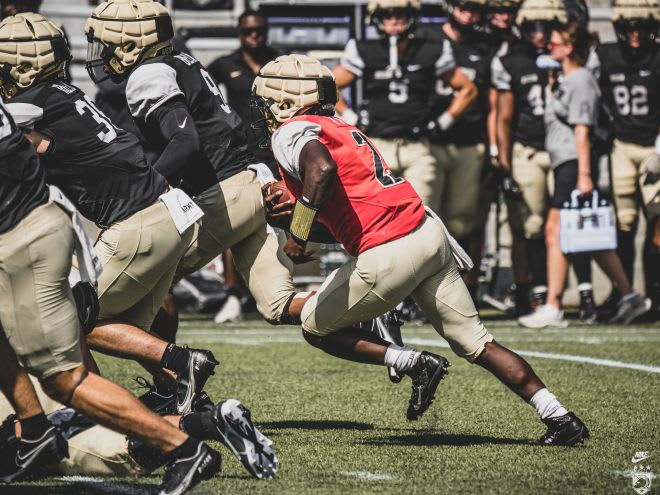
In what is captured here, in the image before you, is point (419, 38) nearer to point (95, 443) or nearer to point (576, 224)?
point (576, 224)

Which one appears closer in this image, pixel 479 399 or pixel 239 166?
pixel 239 166

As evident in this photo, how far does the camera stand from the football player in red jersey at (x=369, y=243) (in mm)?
5000

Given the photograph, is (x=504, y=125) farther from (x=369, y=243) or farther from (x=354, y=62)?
(x=369, y=243)

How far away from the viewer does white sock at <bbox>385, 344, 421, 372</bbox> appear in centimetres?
532

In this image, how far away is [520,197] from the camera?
33.1 feet

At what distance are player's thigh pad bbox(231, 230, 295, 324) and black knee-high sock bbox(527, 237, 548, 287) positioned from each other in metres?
4.48

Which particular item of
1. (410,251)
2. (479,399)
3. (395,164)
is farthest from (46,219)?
(395,164)

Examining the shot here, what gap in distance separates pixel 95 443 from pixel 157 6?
2.04 metres

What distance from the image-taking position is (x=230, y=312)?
10.0 metres

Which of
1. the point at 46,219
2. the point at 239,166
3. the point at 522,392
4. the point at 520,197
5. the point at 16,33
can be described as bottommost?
the point at 520,197

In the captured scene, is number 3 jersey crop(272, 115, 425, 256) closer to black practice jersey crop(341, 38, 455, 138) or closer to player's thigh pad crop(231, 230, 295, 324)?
player's thigh pad crop(231, 230, 295, 324)

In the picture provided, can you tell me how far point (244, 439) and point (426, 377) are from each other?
1253 millimetres

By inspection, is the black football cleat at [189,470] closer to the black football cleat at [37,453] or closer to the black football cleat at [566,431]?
the black football cleat at [37,453]

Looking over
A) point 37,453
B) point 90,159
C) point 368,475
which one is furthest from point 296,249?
point 37,453
